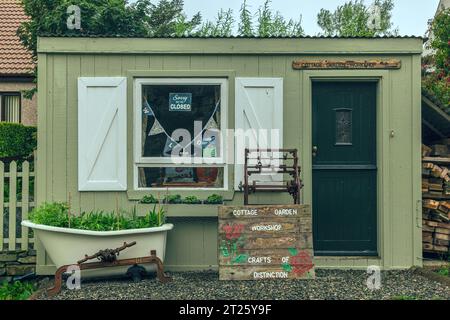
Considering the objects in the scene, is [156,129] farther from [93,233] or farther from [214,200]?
[93,233]

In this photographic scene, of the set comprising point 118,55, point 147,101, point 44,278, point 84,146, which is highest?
point 118,55

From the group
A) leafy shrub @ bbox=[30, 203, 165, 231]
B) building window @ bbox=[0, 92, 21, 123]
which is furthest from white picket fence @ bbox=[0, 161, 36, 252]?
building window @ bbox=[0, 92, 21, 123]

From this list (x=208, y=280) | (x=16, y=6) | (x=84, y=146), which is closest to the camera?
(x=208, y=280)

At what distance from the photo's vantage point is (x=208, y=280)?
281 inches

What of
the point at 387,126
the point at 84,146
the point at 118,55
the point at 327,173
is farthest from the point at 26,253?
the point at 387,126

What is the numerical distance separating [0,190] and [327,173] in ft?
14.2

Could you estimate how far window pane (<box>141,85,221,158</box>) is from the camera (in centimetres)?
795

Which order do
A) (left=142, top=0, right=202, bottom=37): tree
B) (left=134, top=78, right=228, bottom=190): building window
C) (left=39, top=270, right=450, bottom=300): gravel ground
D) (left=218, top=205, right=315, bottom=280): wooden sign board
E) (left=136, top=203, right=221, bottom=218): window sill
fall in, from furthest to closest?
(left=142, top=0, right=202, bottom=37): tree
(left=134, top=78, right=228, bottom=190): building window
(left=136, top=203, right=221, bottom=218): window sill
(left=218, top=205, right=315, bottom=280): wooden sign board
(left=39, top=270, right=450, bottom=300): gravel ground

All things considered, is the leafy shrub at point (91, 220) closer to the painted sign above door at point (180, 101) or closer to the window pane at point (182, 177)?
the window pane at point (182, 177)

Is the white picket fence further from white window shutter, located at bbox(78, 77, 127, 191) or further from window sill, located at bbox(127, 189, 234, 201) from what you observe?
window sill, located at bbox(127, 189, 234, 201)

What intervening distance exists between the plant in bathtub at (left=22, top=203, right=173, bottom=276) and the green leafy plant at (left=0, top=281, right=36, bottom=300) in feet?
1.83

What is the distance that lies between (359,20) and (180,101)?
28.0 feet

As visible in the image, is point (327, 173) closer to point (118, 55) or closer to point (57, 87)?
point (118, 55)

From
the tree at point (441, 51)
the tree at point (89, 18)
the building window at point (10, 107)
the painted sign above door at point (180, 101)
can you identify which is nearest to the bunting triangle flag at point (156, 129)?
the painted sign above door at point (180, 101)
